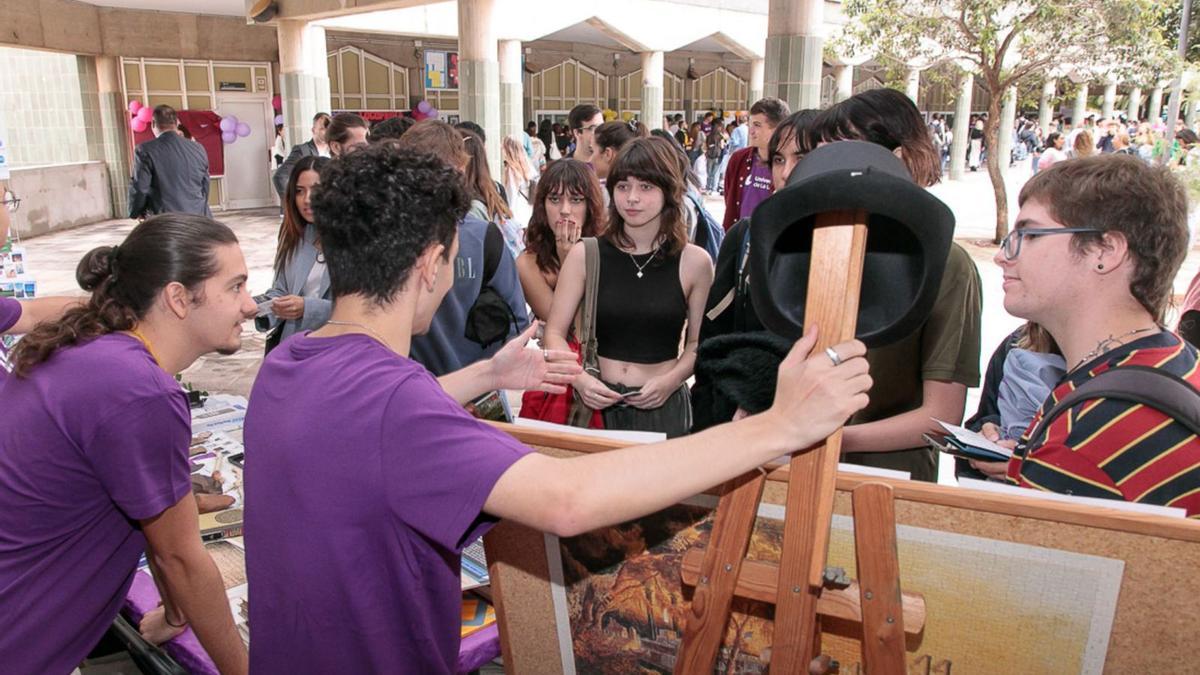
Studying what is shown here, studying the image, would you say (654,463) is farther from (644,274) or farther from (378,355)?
(644,274)

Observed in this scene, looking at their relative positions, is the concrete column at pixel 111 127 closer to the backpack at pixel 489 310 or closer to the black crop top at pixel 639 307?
the backpack at pixel 489 310

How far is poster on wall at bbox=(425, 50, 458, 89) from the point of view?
20.0 m

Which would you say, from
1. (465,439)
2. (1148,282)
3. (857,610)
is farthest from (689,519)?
(1148,282)

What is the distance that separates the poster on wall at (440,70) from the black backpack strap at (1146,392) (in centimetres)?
2023

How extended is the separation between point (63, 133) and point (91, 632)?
1662 centimetres

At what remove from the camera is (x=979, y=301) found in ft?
6.68

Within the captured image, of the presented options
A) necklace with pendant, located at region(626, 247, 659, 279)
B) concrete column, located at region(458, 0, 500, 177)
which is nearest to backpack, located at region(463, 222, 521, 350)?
necklace with pendant, located at region(626, 247, 659, 279)

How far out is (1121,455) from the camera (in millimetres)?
1241

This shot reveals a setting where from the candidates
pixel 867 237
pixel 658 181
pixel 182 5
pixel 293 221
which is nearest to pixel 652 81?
pixel 182 5

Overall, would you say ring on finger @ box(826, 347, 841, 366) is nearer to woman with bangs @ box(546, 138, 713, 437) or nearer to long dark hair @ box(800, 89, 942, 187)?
long dark hair @ box(800, 89, 942, 187)

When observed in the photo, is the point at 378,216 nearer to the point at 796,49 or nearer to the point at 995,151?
the point at 796,49

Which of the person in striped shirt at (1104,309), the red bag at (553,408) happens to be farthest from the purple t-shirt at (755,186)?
the person in striped shirt at (1104,309)

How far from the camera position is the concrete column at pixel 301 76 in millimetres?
14859

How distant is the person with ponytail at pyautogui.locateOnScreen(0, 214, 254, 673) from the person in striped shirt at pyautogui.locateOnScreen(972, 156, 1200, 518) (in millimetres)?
1519
